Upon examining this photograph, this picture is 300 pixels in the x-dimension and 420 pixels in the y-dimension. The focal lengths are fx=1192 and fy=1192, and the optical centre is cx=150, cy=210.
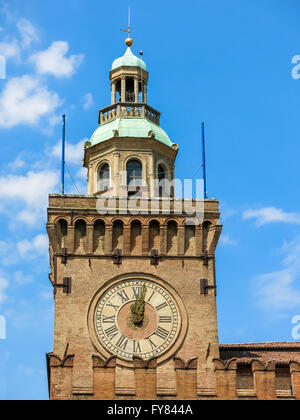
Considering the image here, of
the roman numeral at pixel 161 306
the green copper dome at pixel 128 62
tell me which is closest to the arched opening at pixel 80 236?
the roman numeral at pixel 161 306

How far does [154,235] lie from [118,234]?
4.70ft

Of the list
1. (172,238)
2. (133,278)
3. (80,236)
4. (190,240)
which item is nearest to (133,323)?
(133,278)

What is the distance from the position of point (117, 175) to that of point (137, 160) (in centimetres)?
116

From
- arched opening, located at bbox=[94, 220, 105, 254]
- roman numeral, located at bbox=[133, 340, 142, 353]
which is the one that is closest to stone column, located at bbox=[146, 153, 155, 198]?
arched opening, located at bbox=[94, 220, 105, 254]

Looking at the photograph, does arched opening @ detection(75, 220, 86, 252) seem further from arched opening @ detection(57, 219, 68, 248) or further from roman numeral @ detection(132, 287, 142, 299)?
roman numeral @ detection(132, 287, 142, 299)

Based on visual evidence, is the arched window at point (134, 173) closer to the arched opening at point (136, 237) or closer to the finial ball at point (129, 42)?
the arched opening at point (136, 237)

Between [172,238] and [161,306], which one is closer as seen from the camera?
[161,306]

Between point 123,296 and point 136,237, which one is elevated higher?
point 136,237

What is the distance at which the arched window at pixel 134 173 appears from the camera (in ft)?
160

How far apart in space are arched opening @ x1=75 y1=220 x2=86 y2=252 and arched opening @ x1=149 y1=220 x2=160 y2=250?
2606mm

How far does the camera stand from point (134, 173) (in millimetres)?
48906

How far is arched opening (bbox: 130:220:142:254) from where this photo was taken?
153 feet

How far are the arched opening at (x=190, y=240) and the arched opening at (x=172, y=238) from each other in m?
0.42

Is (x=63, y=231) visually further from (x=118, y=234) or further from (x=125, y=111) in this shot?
(x=125, y=111)
